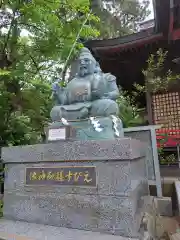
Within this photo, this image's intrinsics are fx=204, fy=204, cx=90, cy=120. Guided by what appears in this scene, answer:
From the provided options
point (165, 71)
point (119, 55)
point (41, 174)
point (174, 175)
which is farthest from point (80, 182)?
point (165, 71)

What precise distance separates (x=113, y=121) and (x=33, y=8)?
2.83 m

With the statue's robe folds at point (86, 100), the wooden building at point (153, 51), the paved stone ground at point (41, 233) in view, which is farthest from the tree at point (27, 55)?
the paved stone ground at point (41, 233)

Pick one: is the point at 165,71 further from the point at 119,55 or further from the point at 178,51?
the point at 119,55

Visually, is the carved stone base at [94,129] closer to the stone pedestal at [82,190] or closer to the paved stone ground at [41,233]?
the stone pedestal at [82,190]

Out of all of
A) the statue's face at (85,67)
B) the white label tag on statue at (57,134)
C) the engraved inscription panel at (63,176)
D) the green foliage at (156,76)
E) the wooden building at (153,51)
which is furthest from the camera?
the green foliage at (156,76)

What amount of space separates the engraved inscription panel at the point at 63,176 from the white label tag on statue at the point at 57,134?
36 cm

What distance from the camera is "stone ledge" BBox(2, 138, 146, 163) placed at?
213cm

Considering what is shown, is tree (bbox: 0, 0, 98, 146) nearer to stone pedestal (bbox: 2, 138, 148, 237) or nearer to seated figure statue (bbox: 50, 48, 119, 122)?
seated figure statue (bbox: 50, 48, 119, 122)

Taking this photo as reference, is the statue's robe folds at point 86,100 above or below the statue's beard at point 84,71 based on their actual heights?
below

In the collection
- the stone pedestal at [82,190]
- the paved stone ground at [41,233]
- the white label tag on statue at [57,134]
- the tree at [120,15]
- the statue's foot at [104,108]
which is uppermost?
the tree at [120,15]

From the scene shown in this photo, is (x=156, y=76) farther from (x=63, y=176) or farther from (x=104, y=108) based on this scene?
(x=63, y=176)

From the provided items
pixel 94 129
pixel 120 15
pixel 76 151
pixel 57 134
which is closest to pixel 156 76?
pixel 94 129

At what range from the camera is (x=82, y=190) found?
2221 mm

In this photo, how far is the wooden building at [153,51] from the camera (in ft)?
15.4
